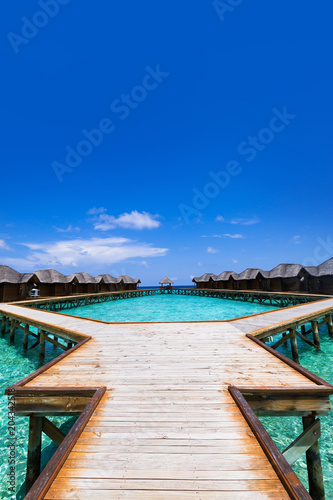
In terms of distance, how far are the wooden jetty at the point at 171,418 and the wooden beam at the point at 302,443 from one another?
15mm

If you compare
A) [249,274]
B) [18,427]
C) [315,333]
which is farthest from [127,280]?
[18,427]

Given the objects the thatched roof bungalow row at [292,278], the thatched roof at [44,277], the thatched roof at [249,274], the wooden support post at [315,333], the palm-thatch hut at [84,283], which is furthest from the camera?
the thatched roof at [249,274]

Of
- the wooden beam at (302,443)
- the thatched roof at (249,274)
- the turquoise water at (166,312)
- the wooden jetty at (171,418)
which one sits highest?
the thatched roof at (249,274)

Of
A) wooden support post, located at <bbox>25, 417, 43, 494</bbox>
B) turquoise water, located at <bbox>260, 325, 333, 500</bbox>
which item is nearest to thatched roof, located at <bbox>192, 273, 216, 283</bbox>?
turquoise water, located at <bbox>260, 325, 333, 500</bbox>

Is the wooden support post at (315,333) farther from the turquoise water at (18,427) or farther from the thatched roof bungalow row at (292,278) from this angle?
the thatched roof bungalow row at (292,278)

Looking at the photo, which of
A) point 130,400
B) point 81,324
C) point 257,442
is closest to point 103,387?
point 130,400

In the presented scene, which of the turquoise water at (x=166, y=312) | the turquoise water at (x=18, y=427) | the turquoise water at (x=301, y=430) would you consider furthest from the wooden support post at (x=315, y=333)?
the turquoise water at (x=18, y=427)

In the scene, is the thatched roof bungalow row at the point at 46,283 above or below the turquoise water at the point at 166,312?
above

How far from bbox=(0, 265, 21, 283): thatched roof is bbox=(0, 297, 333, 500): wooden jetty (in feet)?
70.6

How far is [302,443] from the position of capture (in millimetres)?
3338

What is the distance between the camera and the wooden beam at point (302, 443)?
3274mm

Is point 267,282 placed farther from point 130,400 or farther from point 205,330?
point 130,400

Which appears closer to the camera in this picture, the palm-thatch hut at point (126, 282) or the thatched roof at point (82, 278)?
the thatched roof at point (82, 278)

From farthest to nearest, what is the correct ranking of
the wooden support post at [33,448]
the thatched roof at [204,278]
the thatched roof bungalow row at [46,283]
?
the thatched roof at [204,278] → the thatched roof bungalow row at [46,283] → the wooden support post at [33,448]
